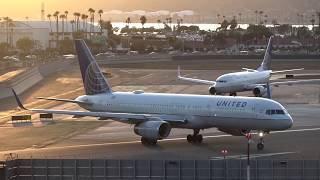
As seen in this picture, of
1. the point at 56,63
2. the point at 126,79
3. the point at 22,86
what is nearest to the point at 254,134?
the point at 22,86

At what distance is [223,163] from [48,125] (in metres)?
34.2

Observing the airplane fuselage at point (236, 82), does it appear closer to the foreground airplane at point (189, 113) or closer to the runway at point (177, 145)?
the runway at point (177, 145)

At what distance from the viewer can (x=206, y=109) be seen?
175ft

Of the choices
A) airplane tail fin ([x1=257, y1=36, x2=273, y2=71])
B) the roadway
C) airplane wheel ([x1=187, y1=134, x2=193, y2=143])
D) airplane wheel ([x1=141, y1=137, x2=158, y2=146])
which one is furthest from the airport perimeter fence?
airplane tail fin ([x1=257, y1=36, x2=273, y2=71])

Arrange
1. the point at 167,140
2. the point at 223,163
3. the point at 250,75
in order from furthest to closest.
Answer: the point at 250,75
the point at 167,140
the point at 223,163

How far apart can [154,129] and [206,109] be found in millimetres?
4193

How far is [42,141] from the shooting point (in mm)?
57344

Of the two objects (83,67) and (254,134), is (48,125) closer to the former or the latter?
(83,67)

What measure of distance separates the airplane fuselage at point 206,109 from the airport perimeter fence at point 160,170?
48.5ft

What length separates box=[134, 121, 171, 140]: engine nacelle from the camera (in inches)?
2068

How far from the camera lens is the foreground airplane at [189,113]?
51625 millimetres

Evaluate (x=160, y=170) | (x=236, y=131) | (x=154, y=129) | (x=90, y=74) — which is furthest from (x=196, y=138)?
(x=160, y=170)

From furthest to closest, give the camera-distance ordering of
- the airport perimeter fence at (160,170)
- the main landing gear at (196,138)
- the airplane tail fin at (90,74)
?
the airplane tail fin at (90,74), the main landing gear at (196,138), the airport perimeter fence at (160,170)

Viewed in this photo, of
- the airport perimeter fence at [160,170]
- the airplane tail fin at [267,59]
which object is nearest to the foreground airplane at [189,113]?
the airport perimeter fence at [160,170]
